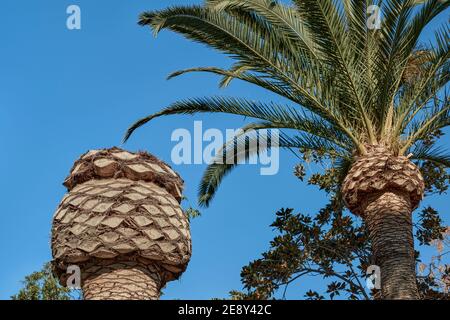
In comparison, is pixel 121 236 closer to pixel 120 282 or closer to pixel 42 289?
pixel 120 282

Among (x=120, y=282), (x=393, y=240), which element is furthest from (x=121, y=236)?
(x=393, y=240)

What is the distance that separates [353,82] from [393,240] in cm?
230

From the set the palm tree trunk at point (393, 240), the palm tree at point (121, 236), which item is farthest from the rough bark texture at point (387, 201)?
the palm tree at point (121, 236)

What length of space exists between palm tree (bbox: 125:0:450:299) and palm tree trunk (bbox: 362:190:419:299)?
0.01 meters

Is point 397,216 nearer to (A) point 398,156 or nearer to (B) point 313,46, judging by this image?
(A) point 398,156

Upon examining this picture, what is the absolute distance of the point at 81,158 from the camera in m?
3.27

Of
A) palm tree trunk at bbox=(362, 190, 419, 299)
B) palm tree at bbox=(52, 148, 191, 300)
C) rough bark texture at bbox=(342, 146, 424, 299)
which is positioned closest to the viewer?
palm tree at bbox=(52, 148, 191, 300)

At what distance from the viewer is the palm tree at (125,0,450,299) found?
9359 millimetres

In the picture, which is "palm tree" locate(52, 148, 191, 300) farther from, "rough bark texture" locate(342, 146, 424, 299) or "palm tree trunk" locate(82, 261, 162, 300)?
"rough bark texture" locate(342, 146, 424, 299)

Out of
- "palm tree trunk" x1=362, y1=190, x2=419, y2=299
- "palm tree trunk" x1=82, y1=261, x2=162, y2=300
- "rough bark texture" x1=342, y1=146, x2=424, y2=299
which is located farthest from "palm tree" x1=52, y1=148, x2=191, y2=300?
"rough bark texture" x1=342, y1=146, x2=424, y2=299

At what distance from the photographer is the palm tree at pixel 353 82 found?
9.36 metres

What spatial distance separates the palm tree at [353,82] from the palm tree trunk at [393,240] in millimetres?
15

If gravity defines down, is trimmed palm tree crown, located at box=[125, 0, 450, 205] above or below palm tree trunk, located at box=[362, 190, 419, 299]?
above

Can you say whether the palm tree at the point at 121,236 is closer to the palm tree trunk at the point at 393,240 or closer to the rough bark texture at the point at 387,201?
the palm tree trunk at the point at 393,240
